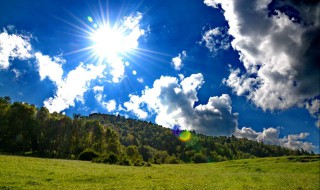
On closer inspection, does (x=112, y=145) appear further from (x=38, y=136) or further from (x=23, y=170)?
(x=23, y=170)

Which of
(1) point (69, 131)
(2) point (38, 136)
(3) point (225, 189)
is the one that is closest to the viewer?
(3) point (225, 189)

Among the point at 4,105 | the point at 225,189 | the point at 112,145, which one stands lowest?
the point at 225,189

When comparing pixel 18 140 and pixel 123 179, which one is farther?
pixel 18 140

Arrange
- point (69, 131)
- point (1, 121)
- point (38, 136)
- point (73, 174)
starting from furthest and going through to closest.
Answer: point (69, 131) < point (38, 136) < point (1, 121) < point (73, 174)

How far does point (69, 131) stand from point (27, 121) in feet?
76.1

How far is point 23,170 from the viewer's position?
36281 mm

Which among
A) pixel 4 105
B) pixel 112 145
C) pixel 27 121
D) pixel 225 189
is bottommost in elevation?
pixel 225 189

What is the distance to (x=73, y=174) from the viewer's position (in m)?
38.7

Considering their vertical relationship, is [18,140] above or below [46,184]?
above

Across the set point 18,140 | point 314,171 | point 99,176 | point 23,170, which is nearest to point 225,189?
point 99,176

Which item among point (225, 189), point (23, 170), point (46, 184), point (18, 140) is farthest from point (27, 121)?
point (225, 189)

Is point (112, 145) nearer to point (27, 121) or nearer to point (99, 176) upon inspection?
point (27, 121)

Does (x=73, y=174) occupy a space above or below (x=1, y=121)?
below

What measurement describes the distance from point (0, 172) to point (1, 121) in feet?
252
